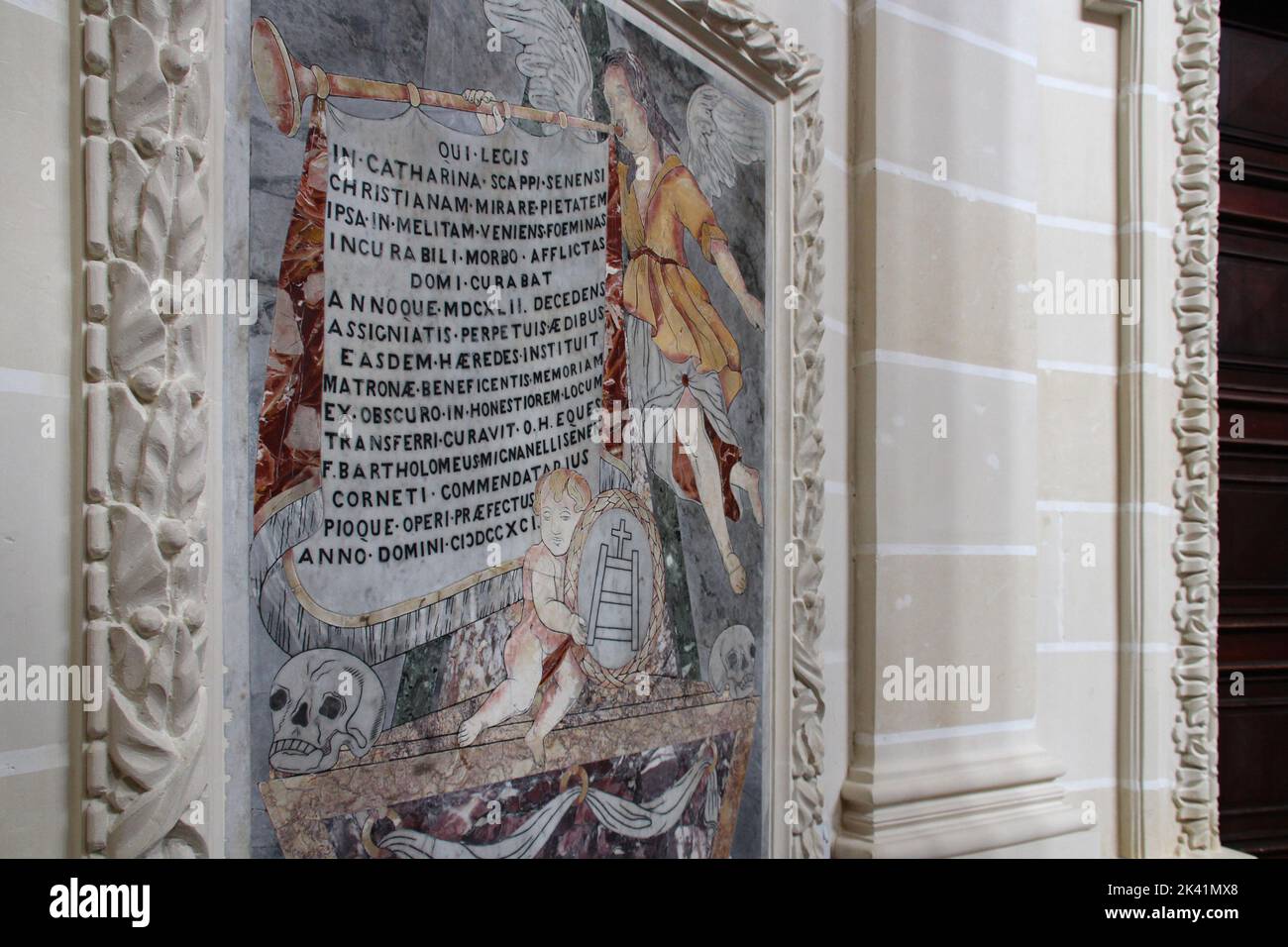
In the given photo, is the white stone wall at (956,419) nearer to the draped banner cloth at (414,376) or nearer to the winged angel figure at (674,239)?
the winged angel figure at (674,239)

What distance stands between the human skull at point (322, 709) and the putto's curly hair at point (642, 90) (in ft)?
4.26

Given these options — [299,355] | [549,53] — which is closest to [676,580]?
[299,355]

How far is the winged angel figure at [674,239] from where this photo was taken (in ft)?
6.33

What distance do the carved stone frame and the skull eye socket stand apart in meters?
0.16

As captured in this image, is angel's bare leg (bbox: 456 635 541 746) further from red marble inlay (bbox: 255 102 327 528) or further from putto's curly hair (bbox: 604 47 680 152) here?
putto's curly hair (bbox: 604 47 680 152)

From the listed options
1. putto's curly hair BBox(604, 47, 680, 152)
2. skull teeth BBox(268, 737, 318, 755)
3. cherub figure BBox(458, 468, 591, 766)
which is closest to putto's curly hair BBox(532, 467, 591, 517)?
cherub figure BBox(458, 468, 591, 766)

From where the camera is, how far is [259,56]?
147 cm

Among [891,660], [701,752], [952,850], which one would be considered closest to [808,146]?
[891,660]

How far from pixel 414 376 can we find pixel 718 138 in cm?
111

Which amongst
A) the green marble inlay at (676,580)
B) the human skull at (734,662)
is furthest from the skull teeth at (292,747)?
the human skull at (734,662)

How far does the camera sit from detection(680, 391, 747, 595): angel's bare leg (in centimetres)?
224

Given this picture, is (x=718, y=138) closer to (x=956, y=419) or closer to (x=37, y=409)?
(x=956, y=419)
